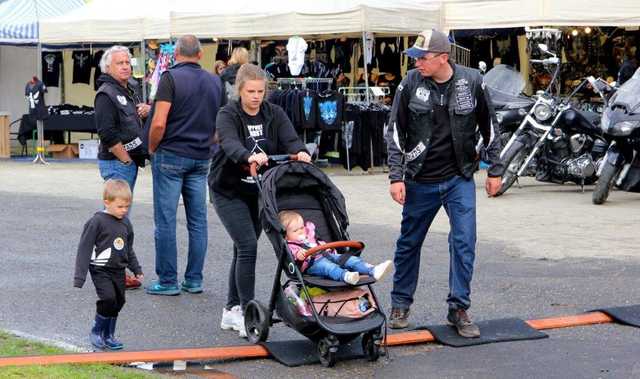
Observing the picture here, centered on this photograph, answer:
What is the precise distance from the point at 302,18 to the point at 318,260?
1191 cm

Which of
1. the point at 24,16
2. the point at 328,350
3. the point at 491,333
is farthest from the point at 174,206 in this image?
the point at 24,16

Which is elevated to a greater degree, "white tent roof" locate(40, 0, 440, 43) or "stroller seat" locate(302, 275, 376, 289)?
"white tent roof" locate(40, 0, 440, 43)

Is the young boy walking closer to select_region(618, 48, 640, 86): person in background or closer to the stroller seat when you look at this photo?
the stroller seat

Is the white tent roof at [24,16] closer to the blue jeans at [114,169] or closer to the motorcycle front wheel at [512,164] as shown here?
the motorcycle front wheel at [512,164]

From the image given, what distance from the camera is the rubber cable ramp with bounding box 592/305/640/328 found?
25.8 feet

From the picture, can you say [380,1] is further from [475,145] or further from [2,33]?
[475,145]

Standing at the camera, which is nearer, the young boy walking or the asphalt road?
the asphalt road

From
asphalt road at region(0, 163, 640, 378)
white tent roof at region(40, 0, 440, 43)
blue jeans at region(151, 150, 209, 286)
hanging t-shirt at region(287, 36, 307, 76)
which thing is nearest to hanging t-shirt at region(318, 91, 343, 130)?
hanging t-shirt at region(287, 36, 307, 76)

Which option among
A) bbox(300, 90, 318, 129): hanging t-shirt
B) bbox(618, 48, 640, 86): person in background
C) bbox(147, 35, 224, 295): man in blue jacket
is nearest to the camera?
bbox(147, 35, 224, 295): man in blue jacket

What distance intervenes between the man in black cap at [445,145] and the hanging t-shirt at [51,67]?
18.2 m

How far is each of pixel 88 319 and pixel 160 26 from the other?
1247 cm

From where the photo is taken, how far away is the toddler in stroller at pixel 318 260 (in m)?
6.87

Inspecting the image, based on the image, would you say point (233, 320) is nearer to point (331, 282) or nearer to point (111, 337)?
point (111, 337)

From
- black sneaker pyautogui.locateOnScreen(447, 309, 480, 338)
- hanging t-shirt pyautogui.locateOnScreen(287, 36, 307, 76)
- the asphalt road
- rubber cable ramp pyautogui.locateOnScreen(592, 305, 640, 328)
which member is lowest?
the asphalt road
